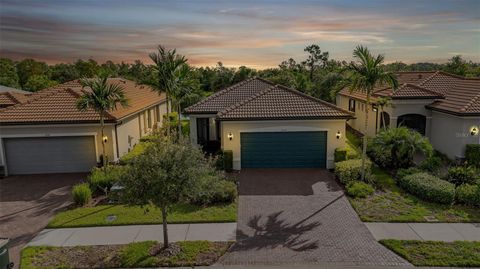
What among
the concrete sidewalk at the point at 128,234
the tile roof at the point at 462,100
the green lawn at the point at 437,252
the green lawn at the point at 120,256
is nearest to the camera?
the green lawn at the point at 437,252

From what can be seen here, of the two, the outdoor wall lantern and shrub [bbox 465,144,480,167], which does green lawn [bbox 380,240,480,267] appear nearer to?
shrub [bbox 465,144,480,167]

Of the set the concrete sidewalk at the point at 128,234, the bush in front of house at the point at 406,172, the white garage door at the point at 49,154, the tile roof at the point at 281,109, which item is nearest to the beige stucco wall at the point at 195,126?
the tile roof at the point at 281,109

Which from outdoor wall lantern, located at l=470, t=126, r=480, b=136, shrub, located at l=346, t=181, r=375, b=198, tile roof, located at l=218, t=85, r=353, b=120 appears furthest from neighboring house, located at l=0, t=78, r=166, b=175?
outdoor wall lantern, located at l=470, t=126, r=480, b=136

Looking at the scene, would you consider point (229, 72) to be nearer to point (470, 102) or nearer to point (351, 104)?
point (351, 104)

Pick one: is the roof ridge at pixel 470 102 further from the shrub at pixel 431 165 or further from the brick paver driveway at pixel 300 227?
the brick paver driveway at pixel 300 227

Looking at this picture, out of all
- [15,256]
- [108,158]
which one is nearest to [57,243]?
[15,256]

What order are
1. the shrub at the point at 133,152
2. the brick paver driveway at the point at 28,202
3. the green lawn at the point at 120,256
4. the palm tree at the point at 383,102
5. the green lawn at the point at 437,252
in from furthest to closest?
the palm tree at the point at 383,102 → the shrub at the point at 133,152 → the brick paver driveway at the point at 28,202 → the green lawn at the point at 120,256 → the green lawn at the point at 437,252

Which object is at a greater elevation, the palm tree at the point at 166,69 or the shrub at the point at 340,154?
the palm tree at the point at 166,69
